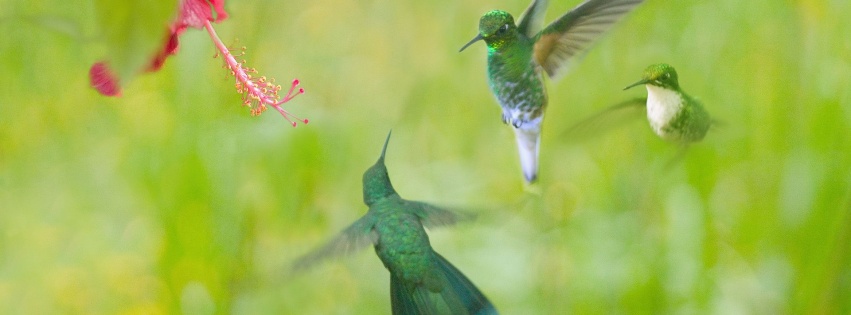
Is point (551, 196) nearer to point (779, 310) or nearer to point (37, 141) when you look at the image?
point (779, 310)

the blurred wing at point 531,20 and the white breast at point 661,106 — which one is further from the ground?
the blurred wing at point 531,20

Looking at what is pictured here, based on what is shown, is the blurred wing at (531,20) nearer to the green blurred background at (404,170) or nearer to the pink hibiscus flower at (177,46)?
the pink hibiscus flower at (177,46)

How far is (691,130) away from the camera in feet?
1.04

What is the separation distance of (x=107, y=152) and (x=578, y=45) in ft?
2.32

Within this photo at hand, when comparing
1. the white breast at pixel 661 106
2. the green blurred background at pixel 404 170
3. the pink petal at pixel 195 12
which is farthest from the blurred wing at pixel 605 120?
the green blurred background at pixel 404 170

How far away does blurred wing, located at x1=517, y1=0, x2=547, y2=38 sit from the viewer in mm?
342

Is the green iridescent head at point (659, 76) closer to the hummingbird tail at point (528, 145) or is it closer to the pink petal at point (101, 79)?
the hummingbird tail at point (528, 145)

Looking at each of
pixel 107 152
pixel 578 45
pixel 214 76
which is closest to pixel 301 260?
pixel 578 45

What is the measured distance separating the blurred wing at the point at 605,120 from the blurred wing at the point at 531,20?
0.16 feet

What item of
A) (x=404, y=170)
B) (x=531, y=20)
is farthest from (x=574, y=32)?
(x=404, y=170)

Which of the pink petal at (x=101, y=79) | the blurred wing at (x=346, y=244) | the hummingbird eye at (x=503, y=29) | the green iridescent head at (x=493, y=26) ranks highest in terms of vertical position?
the pink petal at (x=101, y=79)

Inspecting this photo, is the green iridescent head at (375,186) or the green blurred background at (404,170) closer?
the green iridescent head at (375,186)

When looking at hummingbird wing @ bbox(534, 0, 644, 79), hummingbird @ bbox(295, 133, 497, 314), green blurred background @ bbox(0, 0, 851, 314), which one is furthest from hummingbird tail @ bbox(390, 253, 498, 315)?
green blurred background @ bbox(0, 0, 851, 314)

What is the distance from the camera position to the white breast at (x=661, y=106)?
30 centimetres
